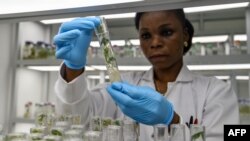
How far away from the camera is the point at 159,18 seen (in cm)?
109

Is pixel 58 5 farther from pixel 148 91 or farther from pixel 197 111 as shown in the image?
pixel 197 111

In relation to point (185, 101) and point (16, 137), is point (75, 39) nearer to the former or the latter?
point (16, 137)

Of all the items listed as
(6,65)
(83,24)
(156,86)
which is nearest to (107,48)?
(83,24)

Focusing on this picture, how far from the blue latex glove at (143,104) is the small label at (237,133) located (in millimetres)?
186

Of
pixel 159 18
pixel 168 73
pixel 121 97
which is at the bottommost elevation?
pixel 121 97

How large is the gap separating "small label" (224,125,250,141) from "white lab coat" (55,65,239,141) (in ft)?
0.54

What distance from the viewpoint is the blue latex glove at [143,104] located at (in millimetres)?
799

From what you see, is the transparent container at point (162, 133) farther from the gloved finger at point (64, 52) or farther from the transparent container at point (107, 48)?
the gloved finger at point (64, 52)

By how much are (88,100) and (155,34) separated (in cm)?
41

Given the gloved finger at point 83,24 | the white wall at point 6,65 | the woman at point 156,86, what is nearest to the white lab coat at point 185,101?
the woman at point 156,86

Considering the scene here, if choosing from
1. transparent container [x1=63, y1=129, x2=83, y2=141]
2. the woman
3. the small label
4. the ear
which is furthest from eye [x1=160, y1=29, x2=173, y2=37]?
transparent container [x1=63, y1=129, x2=83, y2=141]

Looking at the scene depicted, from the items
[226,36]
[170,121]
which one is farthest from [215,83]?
[226,36]

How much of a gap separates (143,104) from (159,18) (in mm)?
447

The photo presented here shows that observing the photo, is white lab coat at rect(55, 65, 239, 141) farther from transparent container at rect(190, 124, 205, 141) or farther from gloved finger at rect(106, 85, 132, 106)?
transparent container at rect(190, 124, 205, 141)
